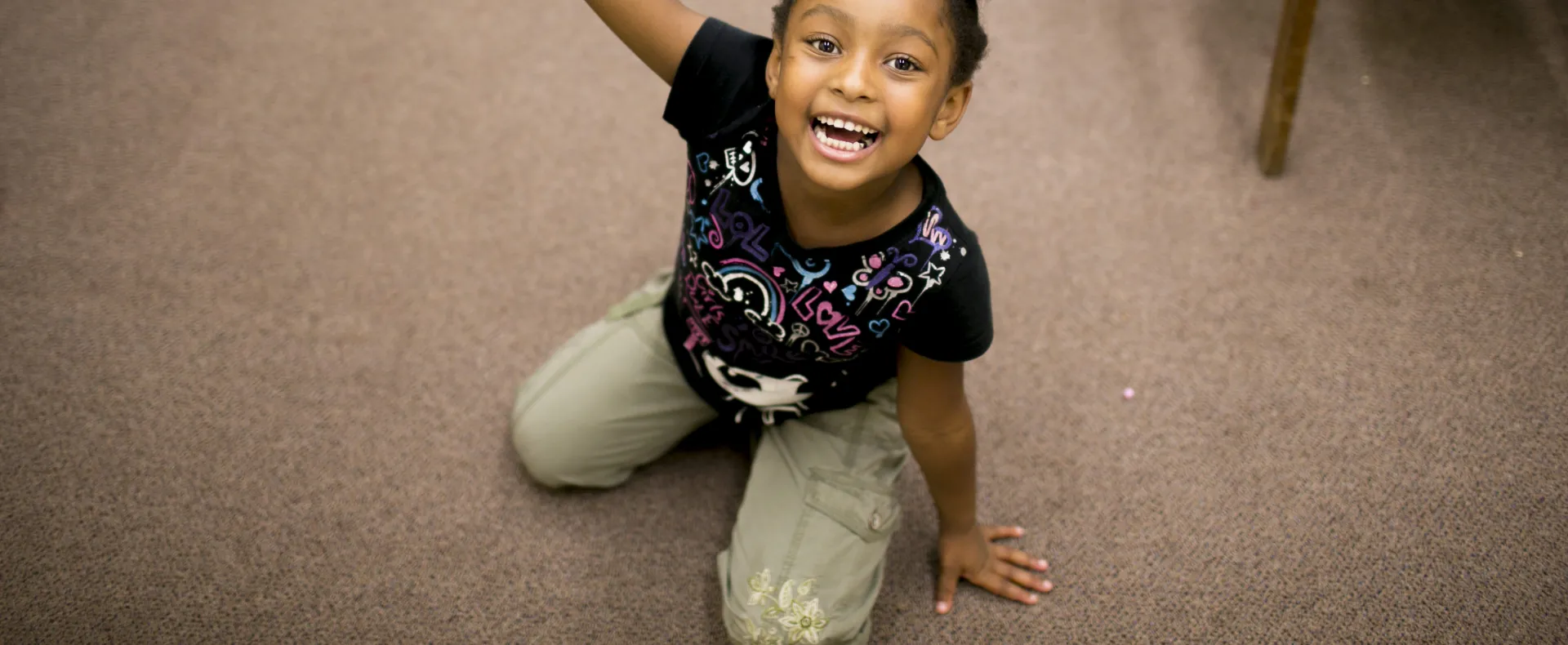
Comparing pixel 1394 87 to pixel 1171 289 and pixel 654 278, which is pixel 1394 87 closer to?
pixel 1171 289

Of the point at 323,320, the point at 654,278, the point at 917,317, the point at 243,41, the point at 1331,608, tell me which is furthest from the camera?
the point at 243,41

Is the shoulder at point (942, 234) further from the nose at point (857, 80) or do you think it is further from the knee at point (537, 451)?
the knee at point (537, 451)

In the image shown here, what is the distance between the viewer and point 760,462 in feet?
3.58

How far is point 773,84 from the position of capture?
0.79 meters

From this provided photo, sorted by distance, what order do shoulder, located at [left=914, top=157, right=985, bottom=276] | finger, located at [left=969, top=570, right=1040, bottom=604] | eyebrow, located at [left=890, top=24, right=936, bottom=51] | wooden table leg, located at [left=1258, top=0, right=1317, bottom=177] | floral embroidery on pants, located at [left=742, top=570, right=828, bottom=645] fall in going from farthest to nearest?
wooden table leg, located at [left=1258, top=0, right=1317, bottom=177] < finger, located at [left=969, top=570, right=1040, bottom=604] < floral embroidery on pants, located at [left=742, top=570, right=828, bottom=645] < shoulder, located at [left=914, top=157, right=985, bottom=276] < eyebrow, located at [left=890, top=24, right=936, bottom=51]

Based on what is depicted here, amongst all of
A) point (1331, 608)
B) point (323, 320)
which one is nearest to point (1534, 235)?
point (1331, 608)

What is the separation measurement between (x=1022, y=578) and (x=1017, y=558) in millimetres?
21

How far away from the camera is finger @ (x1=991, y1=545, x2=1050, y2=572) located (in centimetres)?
109

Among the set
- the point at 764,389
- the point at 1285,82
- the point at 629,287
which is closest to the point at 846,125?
the point at 764,389

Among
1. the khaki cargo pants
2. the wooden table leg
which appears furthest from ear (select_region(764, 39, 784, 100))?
the wooden table leg

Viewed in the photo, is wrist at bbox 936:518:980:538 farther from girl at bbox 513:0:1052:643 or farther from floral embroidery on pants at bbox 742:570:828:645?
floral embroidery on pants at bbox 742:570:828:645

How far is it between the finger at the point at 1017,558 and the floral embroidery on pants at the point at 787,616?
8.8 inches

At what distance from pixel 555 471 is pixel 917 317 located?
0.47 meters

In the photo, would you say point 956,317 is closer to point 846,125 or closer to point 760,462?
point 846,125
